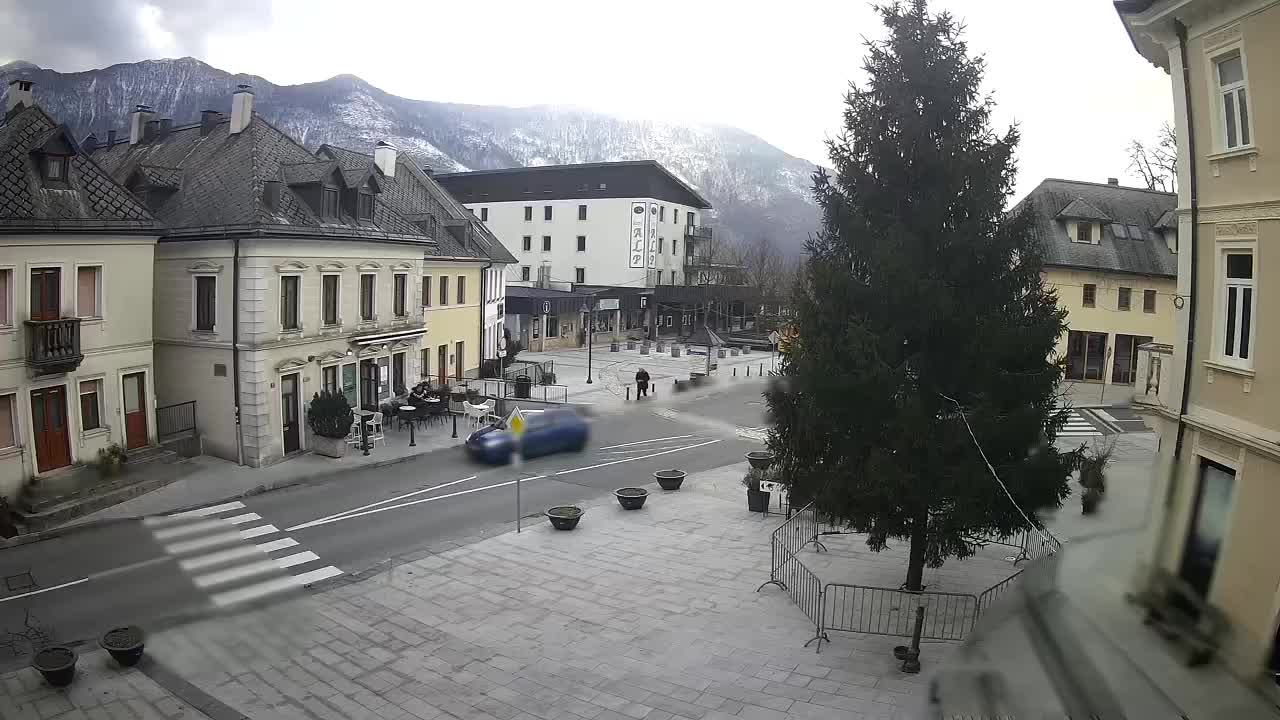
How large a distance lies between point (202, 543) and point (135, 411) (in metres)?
6.60

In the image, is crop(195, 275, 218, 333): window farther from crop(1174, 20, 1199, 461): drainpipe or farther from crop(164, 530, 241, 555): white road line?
crop(1174, 20, 1199, 461): drainpipe

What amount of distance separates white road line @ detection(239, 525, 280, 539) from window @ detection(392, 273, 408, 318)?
12.4 metres

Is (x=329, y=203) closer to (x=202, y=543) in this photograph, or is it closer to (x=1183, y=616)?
(x=202, y=543)

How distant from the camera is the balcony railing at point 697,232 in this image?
234 feet

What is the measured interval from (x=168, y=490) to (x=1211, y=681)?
20.9 meters

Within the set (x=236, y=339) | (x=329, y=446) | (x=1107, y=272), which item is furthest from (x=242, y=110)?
(x=1107, y=272)

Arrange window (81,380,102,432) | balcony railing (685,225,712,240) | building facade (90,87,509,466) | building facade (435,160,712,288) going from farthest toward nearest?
balcony railing (685,225,712,240)
building facade (435,160,712,288)
building facade (90,87,509,466)
window (81,380,102,432)

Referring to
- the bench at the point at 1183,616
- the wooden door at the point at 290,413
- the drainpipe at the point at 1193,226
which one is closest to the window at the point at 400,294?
the wooden door at the point at 290,413

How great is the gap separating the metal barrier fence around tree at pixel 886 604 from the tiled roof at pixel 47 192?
16.7 metres

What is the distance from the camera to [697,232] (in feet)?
237

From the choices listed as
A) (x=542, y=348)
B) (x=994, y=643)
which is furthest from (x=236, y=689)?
(x=542, y=348)

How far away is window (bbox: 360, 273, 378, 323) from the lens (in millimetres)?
26828

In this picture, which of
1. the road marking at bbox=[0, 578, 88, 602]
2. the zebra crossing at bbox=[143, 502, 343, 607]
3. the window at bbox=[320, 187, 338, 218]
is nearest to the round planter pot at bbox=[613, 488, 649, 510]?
the zebra crossing at bbox=[143, 502, 343, 607]

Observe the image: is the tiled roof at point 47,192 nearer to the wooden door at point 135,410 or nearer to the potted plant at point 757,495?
the wooden door at point 135,410
